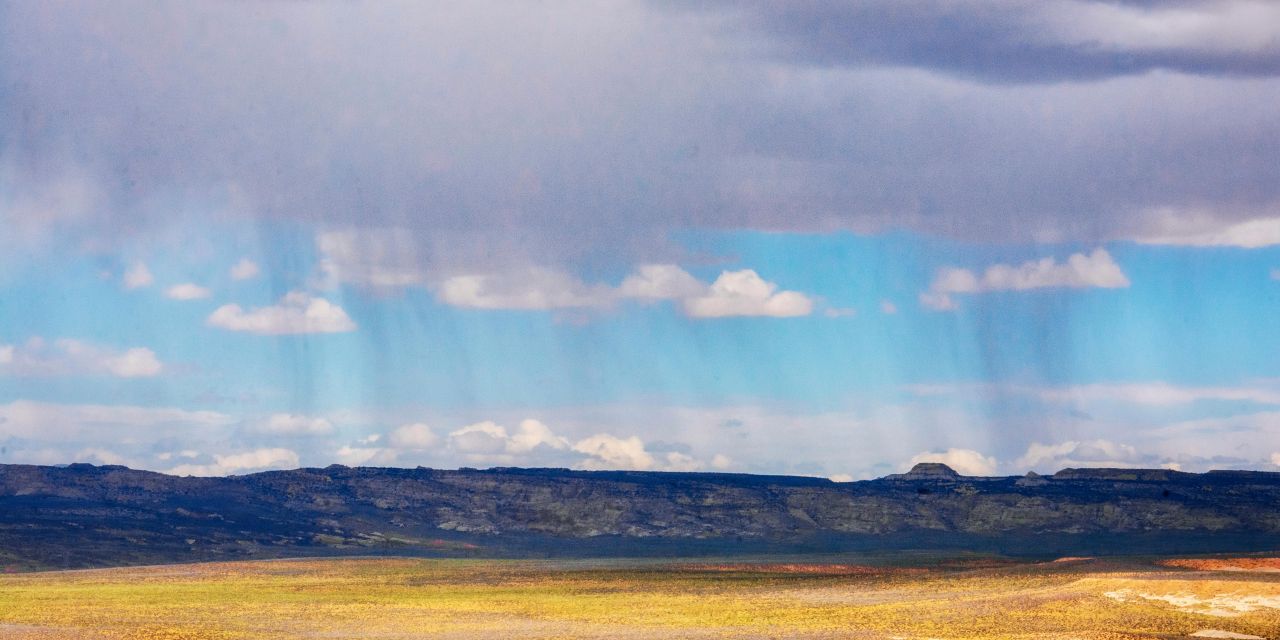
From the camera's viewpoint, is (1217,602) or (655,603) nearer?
(1217,602)

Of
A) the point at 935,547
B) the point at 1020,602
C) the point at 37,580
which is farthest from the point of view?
the point at 935,547

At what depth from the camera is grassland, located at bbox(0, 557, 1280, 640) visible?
63.4 m

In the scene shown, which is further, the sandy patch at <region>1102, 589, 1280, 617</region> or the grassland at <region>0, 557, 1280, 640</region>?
the sandy patch at <region>1102, 589, 1280, 617</region>

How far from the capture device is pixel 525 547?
18838 cm

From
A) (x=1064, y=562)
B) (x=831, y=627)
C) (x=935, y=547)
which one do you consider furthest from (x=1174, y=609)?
(x=935, y=547)

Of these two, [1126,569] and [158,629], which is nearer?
[158,629]

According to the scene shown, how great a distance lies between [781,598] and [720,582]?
17553mm

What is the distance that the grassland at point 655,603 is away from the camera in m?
63.4

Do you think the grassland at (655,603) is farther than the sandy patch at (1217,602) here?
No

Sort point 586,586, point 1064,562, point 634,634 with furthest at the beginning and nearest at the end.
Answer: point 1064,562 < point 586,586 < point 634,634

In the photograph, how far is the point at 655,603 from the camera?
82312 millimetres

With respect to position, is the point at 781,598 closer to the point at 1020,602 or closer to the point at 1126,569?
the point at 1020,602

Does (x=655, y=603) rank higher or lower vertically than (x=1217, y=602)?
lower

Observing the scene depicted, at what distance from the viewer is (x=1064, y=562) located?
115 metres
